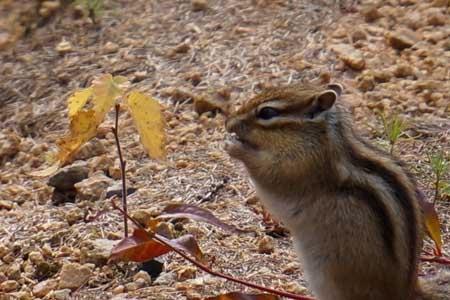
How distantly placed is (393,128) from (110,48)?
6.47 feet


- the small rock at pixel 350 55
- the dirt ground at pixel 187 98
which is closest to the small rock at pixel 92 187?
the dirt ground at pixel 187 98

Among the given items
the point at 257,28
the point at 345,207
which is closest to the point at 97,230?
the point at 345,207

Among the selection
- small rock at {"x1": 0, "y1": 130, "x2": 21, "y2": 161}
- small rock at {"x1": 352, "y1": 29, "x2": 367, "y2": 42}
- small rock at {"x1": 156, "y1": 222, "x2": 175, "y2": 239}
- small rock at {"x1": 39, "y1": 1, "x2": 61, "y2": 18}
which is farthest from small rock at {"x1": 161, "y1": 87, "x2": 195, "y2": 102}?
small rock at {"x1": 156, "y1": 222, "x2": 175, "y2": 239}

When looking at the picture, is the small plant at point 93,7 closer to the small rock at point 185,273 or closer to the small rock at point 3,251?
the small rock at point 3,251

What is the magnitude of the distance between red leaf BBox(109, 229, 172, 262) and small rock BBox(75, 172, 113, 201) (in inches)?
46.0

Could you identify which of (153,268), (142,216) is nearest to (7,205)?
(142,216)

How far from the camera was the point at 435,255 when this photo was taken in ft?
14.0

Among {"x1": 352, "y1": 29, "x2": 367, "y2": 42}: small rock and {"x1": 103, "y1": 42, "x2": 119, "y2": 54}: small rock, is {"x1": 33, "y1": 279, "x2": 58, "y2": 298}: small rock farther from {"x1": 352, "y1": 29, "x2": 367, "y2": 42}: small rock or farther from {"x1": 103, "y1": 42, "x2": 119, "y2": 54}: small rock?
{"x1": 352, "y1": 29, "x2": 367, "y2": 42}: small rock

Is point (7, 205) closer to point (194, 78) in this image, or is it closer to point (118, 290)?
point (118, 290)

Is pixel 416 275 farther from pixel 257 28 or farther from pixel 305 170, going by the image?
pixel 257 28

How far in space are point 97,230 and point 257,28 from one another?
1.97m

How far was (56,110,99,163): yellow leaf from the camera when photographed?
4.15 meters

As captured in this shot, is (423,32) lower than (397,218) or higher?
lower

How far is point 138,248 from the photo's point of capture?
3.86 m
